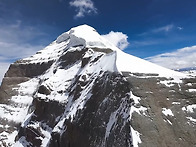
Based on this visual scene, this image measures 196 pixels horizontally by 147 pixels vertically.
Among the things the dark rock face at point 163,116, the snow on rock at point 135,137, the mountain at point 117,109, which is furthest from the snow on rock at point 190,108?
the snow on rock at point 135,137

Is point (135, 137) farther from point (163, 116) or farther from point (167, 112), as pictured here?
point (167, 112)

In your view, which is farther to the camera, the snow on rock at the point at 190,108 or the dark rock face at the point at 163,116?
the snow on rock at the point at 190,108

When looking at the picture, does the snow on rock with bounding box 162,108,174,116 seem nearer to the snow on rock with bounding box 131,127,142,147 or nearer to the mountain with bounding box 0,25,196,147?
the mountain with bounding box 0,25,196,147

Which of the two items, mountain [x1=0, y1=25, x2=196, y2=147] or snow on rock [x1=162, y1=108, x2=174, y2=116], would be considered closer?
Result: mountain [x1=0, y1=25, x2=196, y2=147]

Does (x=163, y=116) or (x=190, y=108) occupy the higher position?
(x=190, y=108)

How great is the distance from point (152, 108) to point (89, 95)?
45.0 feet

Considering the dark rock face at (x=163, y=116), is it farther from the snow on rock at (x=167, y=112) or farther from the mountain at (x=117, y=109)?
the snow on rock at (x=167, y=112)

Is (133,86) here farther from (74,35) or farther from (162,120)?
(74,35)

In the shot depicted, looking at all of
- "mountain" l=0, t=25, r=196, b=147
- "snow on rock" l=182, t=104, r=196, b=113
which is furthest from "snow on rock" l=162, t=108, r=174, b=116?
"snow on rock" l=182, t=104, r=196, b=113

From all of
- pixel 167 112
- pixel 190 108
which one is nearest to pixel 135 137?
pixel 167 112

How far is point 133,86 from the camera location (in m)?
29.5

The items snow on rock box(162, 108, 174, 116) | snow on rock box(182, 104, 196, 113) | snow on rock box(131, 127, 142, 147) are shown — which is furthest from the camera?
snow on rock box(182, 104, 196, 113)

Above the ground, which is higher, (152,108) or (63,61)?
(63,61)

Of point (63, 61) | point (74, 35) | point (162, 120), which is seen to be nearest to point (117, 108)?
point (162, 120)
